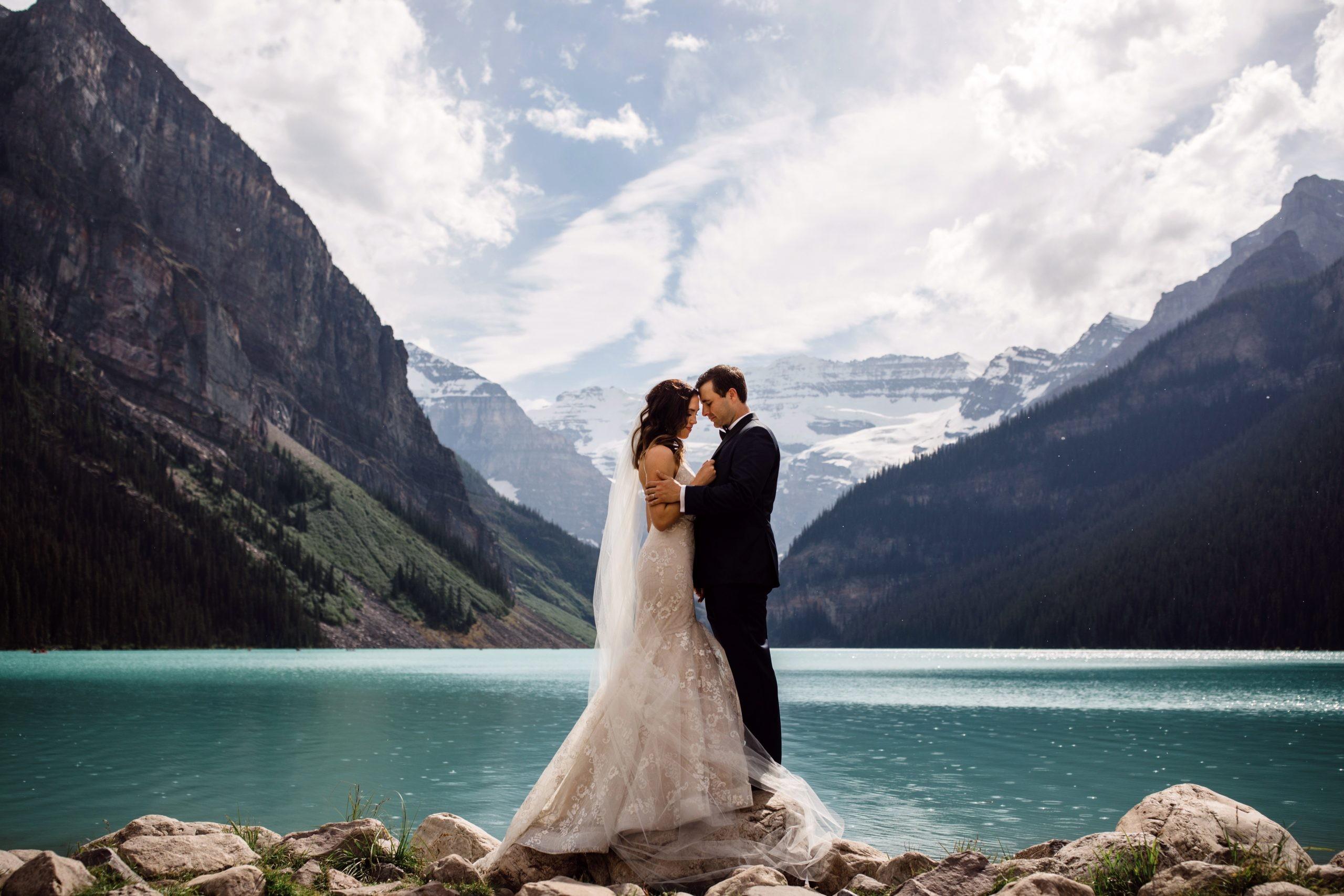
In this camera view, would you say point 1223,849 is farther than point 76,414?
No

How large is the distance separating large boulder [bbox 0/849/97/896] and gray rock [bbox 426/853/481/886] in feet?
8.48

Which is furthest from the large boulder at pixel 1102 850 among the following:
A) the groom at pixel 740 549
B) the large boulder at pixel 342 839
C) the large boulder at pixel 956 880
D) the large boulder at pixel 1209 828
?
the large boulder at pixel 342 839

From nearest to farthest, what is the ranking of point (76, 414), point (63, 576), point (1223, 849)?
point (1223, 849), point (63, 576), point (76, 414)

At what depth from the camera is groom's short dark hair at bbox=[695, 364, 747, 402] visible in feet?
30.5

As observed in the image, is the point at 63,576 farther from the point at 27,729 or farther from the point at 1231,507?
the point at 1231,507

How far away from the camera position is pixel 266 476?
167125 millimetres

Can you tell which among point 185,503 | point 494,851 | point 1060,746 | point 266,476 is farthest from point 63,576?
point 494,851

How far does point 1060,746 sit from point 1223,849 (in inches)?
944

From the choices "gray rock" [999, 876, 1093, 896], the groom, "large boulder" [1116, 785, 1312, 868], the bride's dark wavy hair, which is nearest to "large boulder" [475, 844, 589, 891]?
the groom

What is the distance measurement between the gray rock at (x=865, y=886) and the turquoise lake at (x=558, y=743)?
7.59 m

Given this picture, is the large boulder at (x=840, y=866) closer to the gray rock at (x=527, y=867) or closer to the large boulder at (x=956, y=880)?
the large boulder at (x=956, y=880)

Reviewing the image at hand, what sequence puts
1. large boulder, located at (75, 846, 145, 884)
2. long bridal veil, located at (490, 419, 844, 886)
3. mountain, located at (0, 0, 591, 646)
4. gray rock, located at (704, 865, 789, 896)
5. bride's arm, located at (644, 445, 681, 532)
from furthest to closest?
mountain, located at (0, 0, 591, 646) < bride's arm, located at (644, 445, 681, 532) < long bridal veil, located at (490, 419, 844, 886) < large boulder, located at (75, 846, 145, 884) < gray rock, located at (704, 865, 789, 896)

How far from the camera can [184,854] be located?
8.97 m

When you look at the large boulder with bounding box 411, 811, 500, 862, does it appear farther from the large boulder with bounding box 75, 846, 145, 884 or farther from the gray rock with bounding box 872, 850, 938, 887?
the gray rock with bounding box 872, 850, 938, 887
